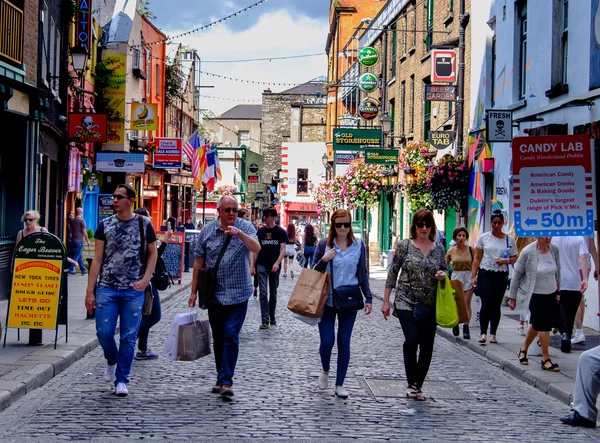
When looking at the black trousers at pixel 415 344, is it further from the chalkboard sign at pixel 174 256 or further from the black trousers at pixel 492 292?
the chalkboard sign at pixel 174 256

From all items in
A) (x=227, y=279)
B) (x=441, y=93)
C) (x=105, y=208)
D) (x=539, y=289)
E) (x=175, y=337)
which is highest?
(x=441, y=93)

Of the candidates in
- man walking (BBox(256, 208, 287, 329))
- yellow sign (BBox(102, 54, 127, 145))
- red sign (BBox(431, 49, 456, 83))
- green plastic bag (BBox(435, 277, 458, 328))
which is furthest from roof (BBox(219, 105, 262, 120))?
green plastic bag (BBox(435, 277, 458, 328))

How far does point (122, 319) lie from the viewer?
845cm

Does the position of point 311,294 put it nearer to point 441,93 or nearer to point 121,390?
point 121,390

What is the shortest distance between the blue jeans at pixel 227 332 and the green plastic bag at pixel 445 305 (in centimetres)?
175

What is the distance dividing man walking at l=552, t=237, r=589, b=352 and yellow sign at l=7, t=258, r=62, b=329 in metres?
6.21

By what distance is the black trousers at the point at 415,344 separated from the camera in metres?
8.40

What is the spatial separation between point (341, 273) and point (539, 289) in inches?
118

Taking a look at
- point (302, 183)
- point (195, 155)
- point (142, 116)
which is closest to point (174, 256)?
point (142, 116)

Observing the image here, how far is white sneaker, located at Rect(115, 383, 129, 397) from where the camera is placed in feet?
27.2

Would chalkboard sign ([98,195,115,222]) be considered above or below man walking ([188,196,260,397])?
above

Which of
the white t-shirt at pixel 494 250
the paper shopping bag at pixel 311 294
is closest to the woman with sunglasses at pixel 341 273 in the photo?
the paper shopping bag at pixel 311 294

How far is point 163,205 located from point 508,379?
119 feet

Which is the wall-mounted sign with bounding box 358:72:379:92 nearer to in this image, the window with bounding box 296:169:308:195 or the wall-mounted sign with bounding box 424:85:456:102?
the wall-mounted sign with bounding box 424:85:456:102
